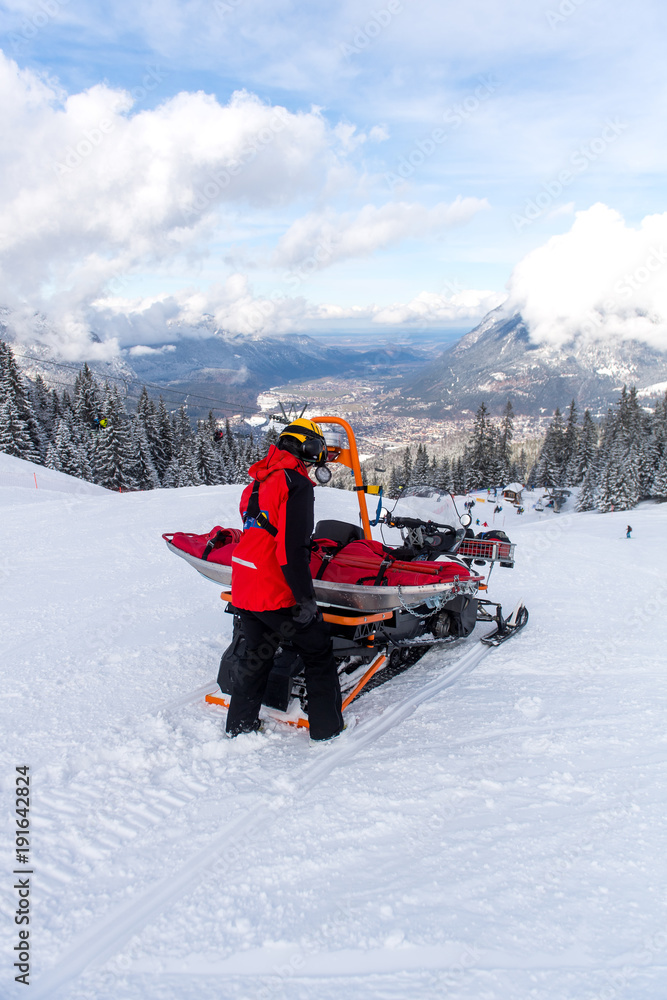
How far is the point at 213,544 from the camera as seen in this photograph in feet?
17.4

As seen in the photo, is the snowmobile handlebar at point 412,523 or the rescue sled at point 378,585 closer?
the rescue sled at point 378,585

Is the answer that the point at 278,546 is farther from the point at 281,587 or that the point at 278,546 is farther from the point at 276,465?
the point at 276,465

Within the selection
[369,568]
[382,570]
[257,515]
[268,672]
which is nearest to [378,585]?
[382,570]

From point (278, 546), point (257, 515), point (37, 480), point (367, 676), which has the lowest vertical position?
point (367, 676)

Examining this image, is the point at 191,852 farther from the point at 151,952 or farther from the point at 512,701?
the point at 512,701

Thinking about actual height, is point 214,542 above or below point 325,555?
above

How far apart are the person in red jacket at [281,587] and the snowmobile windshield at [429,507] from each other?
2700 millimetres

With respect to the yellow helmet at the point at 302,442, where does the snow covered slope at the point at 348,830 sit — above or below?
below

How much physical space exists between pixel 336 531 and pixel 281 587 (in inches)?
69.4

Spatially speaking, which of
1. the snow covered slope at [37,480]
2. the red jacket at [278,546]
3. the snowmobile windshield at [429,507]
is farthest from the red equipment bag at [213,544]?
the snow covered slope at [37,480]

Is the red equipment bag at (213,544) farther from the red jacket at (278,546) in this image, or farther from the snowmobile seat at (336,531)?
the red jacket at (278,546)

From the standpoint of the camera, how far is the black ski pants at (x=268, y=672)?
3.86 meters

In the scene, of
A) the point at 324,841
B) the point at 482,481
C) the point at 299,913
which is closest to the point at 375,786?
the point at 324,841

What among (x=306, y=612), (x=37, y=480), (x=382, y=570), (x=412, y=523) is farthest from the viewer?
(x=37, y=480)
